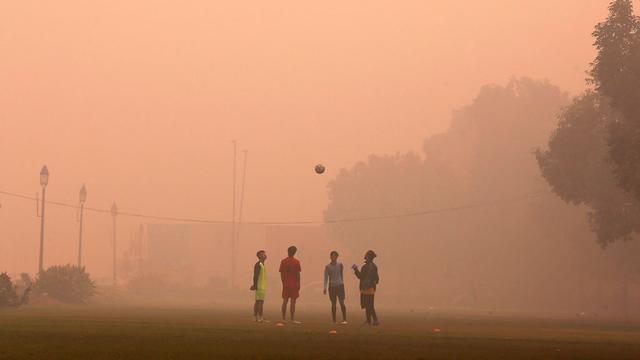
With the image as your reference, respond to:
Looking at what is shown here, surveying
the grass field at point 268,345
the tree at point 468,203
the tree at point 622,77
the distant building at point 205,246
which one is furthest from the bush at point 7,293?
the distant building at point 205,246

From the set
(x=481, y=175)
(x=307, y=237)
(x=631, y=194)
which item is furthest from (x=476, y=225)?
(x=307, y=237)

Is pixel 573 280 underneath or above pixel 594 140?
underneath

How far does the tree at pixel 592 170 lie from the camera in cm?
4878

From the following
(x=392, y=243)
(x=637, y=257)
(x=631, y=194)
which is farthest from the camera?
(x=392, y=243)

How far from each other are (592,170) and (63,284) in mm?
26485

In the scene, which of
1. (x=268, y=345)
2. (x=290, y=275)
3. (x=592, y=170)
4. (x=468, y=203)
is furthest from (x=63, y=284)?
(x=468, y=203)

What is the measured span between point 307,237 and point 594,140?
97.3 m

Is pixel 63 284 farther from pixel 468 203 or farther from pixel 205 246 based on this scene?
pixel 205 246

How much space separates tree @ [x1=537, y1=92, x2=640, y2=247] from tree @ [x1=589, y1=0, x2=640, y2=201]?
5468 mm

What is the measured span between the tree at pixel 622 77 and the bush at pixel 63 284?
27997mm

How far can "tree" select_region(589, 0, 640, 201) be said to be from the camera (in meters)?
41.9

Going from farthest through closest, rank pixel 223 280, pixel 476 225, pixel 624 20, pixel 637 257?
1. pixel 223 280
2. pixel 476 225
3. pixel 637 257
4. pixel 624 20

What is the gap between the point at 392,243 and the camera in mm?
99125

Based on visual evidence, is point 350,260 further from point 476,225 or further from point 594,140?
point 594,140
